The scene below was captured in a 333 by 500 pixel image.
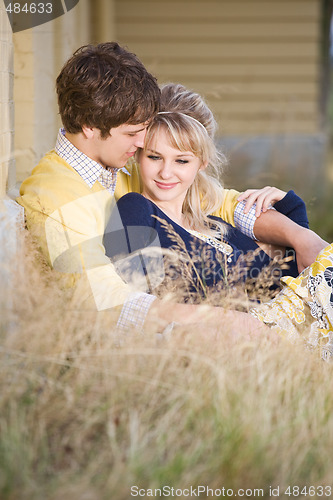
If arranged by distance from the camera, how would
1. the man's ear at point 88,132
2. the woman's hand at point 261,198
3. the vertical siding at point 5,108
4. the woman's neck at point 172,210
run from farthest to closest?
the woman's hand at point 261,198 < the woman's neck at point 172,210 < the man's ear at point 88,132 < the vertical siding at point 5,108

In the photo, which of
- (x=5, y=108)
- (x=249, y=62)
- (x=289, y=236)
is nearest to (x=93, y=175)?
(x=5, y=108)

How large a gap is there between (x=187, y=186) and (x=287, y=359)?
45.7 inches

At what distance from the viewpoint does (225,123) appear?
7871 millimetres

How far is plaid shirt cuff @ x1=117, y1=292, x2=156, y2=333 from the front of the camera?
2609 mm

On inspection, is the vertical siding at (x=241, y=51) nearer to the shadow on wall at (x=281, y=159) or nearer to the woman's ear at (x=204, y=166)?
the shadow on wall at (x=281, y=159)

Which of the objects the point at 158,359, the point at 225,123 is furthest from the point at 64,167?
the point at 225,123

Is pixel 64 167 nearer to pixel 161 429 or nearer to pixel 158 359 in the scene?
pixel 158 359

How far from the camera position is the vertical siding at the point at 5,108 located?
2855 millimetres

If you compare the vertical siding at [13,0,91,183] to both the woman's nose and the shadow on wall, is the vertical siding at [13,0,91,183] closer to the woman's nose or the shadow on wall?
the woman's nose

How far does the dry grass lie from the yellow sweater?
26 centimetres

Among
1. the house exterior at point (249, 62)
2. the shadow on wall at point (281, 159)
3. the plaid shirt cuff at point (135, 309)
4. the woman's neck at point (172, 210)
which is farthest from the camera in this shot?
the house exterior at point (249, 62)

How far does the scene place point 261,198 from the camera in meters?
3.56


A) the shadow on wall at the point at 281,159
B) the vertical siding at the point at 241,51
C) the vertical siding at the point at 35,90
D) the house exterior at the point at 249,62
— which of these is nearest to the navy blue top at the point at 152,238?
the vertical siding at the point at 35,90

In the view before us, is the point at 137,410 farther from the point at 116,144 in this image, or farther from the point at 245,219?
the point at 245,219
